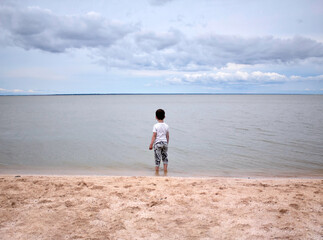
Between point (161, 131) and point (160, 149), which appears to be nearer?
point (161, 131)

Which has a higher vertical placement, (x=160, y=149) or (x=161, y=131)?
(x=161, y=131)

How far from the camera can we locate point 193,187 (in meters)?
6.12

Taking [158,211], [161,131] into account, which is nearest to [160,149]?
[161,131]

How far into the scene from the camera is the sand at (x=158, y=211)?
3846 millimetres

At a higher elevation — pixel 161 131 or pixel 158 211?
pixel 161 131

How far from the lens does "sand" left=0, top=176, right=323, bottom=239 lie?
151 inches

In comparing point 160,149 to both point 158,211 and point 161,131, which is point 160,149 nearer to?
point 161,131

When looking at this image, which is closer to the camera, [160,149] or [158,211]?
[158,211]

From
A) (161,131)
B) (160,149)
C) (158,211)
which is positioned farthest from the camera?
(160,149)

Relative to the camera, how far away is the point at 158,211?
4.61 m

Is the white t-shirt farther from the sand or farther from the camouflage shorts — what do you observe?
the sand

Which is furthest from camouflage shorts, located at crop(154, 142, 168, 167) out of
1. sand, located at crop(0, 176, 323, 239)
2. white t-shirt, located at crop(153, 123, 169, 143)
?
sand, located at crop(0, 176, 323, 239)

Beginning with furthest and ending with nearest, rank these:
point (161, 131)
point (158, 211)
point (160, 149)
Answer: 1. point (160, 149)
2. point (161, 131)
3. point (158, 211)

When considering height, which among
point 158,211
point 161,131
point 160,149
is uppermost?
point 161,131
